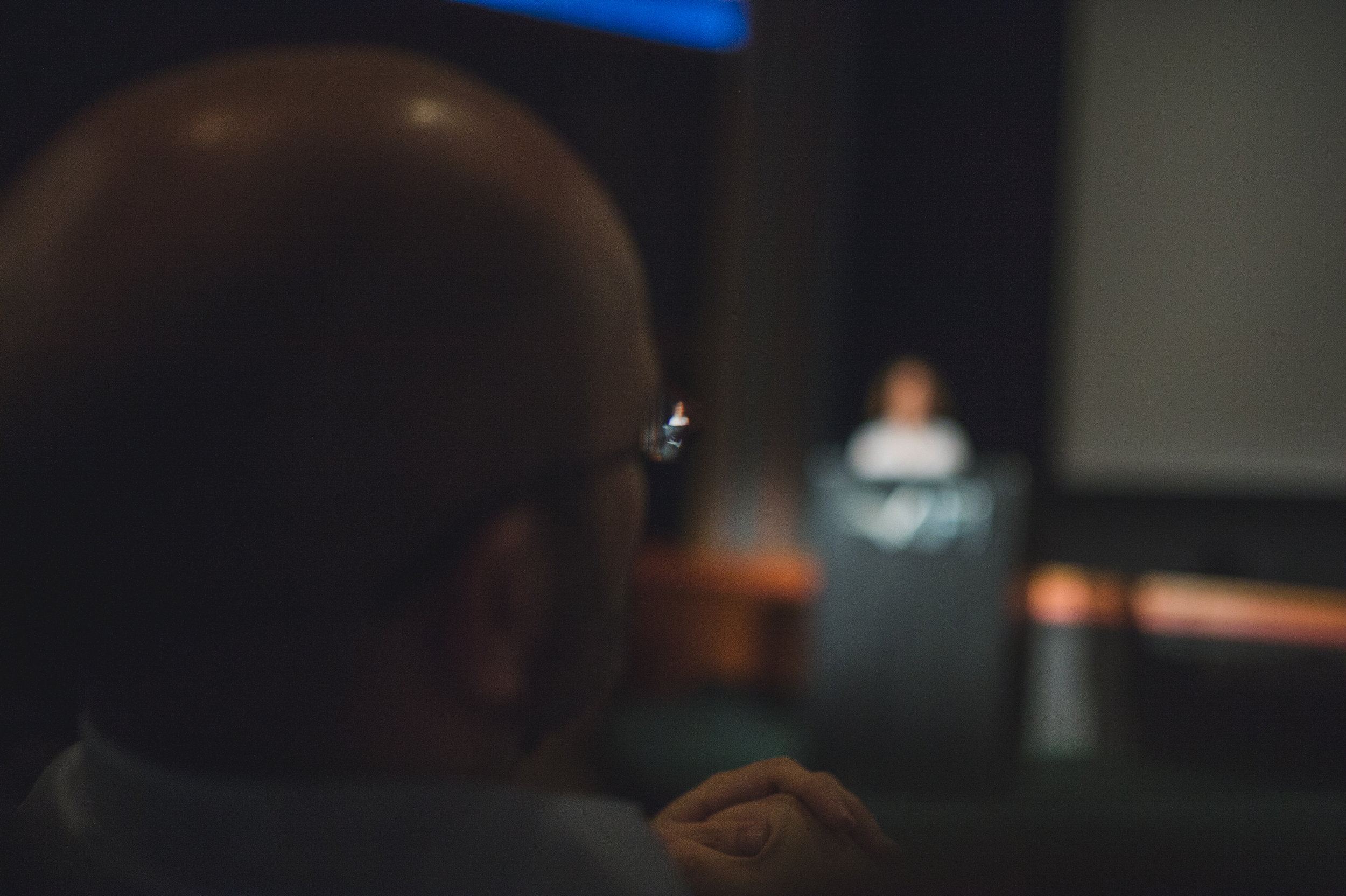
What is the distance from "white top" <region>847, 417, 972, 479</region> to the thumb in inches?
128

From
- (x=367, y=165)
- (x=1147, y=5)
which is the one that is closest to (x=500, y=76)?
(x=1147, y=5)

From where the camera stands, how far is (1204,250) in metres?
4.29

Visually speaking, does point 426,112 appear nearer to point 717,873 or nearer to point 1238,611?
point 717,873

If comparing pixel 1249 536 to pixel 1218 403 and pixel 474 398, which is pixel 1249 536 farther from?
pixel 474 398

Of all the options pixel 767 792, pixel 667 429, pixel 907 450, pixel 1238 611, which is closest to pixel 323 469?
pixel 667 429

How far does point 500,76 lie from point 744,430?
2.11 meters

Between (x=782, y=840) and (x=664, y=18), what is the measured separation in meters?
5.43

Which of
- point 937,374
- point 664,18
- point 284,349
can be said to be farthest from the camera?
point 664,18

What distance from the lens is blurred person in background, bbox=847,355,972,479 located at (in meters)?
3.78

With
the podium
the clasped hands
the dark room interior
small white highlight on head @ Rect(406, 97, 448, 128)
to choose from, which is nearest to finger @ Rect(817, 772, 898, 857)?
the clasped hands

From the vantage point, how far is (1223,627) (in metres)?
3.57

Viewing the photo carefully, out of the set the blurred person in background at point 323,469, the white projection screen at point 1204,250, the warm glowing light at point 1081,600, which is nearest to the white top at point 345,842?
the blurred person in background at point 323,469

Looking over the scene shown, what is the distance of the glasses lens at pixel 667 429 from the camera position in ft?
1.51

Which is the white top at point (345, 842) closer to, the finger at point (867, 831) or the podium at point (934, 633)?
the finger at point (867, 831)
